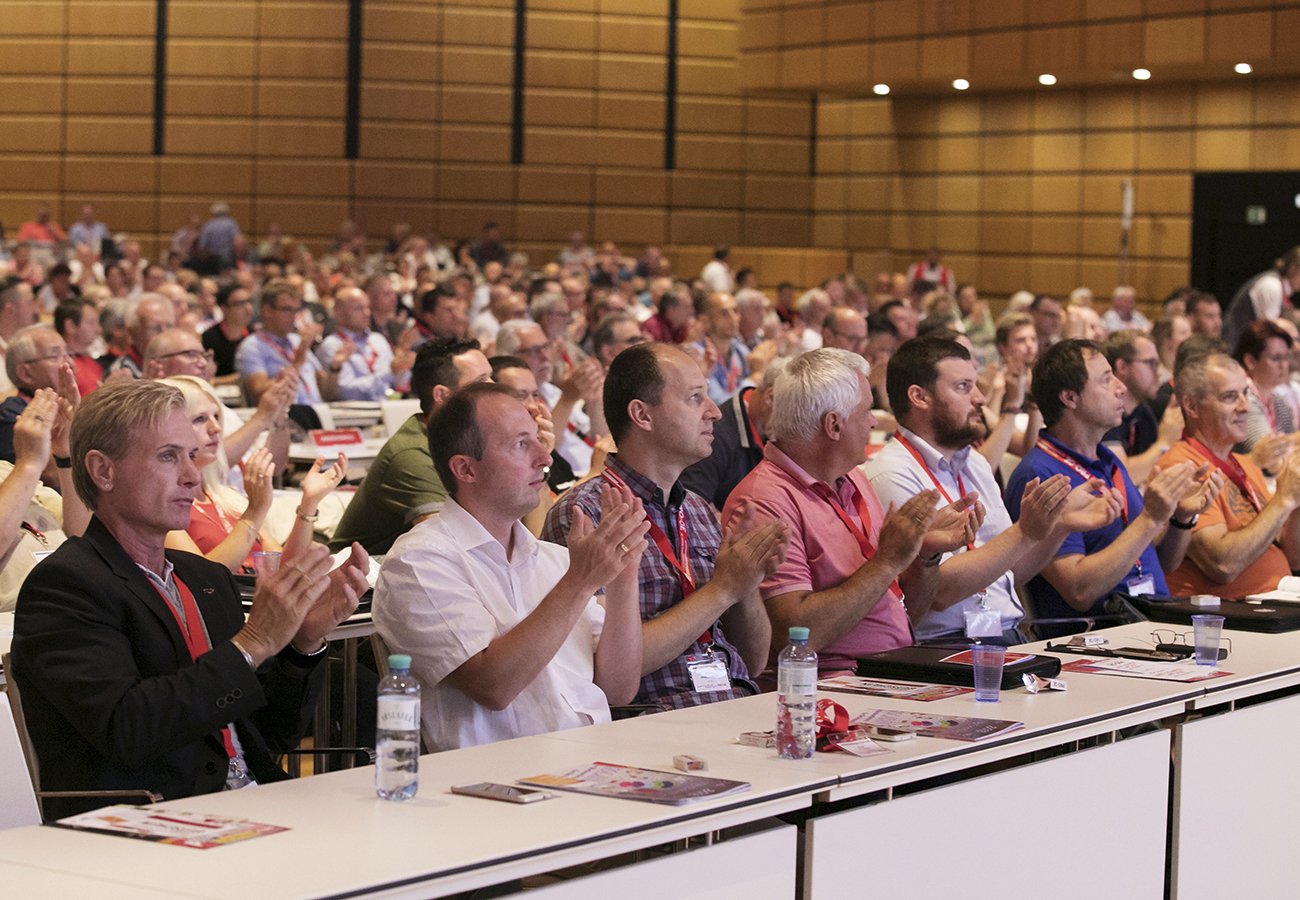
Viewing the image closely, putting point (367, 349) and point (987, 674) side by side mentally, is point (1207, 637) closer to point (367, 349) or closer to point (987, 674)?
point (987, 674)

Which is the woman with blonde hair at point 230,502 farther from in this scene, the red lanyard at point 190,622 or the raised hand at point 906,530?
the raised hand at point 906,530

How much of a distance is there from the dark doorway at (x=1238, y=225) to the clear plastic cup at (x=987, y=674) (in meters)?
14.5

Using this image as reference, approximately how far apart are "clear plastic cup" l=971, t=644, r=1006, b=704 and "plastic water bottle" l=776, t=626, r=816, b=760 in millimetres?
600

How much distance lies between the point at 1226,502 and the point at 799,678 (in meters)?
3.02

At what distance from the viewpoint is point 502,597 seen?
3.31 m

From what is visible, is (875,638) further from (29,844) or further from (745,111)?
(745,111)

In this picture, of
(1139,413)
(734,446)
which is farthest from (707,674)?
(1139,413)

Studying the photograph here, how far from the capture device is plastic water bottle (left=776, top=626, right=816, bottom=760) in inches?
110

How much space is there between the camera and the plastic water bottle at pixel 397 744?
2504 mm

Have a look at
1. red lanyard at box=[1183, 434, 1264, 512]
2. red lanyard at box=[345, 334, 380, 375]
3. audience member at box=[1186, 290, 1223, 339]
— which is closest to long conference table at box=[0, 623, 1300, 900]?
red lanyard at box=[1183, 434, 1264, 512]

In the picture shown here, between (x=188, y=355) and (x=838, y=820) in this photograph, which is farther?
(x=188, y=355)

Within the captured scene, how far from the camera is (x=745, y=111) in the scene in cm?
2147

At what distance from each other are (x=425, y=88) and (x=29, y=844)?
19.2 m

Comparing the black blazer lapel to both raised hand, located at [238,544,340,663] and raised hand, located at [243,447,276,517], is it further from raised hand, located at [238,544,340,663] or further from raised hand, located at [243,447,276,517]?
raised hand, located at [243,447,276,517]
